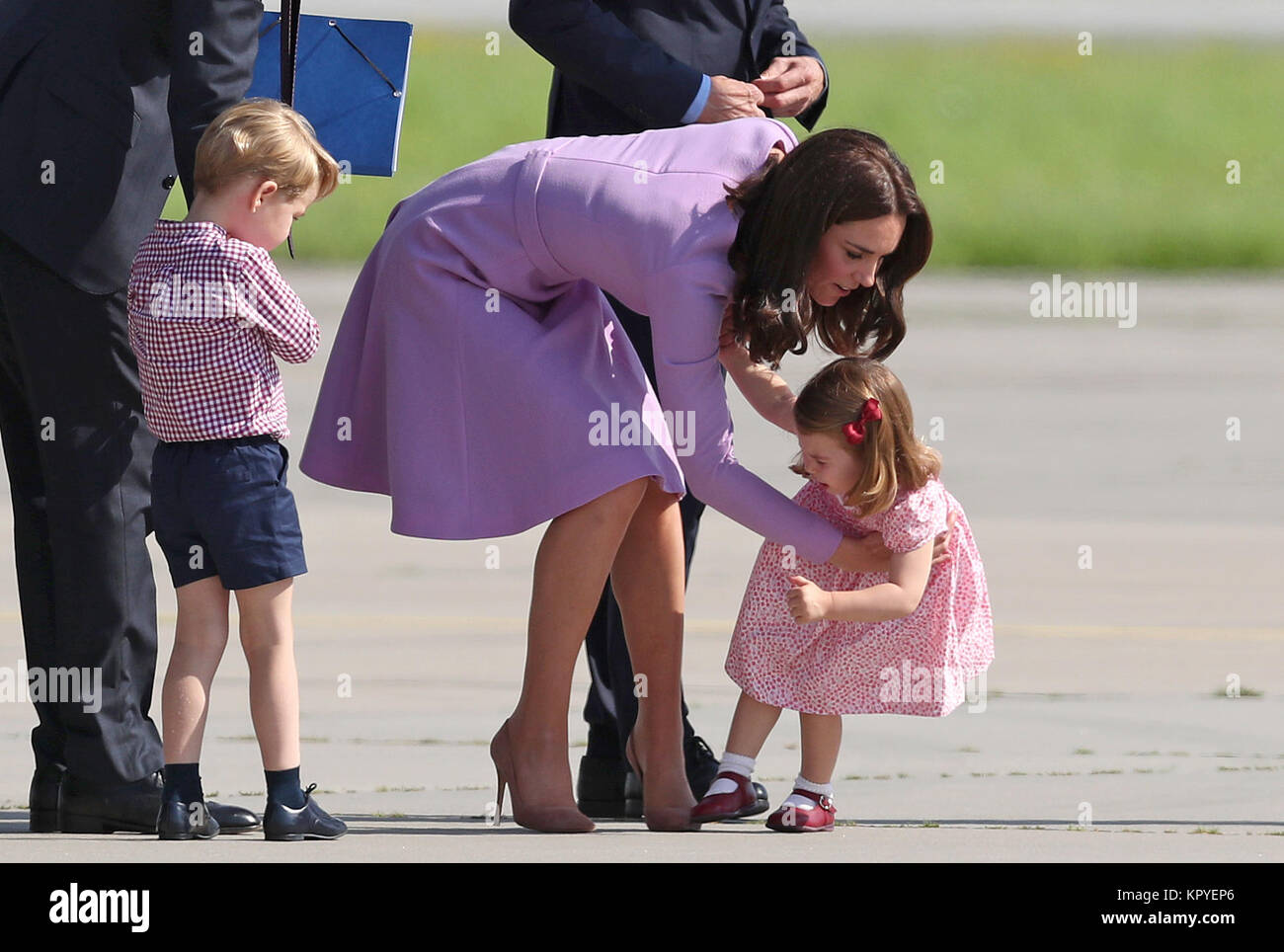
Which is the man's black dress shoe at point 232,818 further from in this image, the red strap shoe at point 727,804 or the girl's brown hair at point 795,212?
the girl's brown hair at point 795,212

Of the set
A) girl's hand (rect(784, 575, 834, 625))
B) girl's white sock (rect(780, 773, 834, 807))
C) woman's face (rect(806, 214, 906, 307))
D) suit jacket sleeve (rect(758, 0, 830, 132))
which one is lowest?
girl's white sock (rect(780, 773, 834, 807))

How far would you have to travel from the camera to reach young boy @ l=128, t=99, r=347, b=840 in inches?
142

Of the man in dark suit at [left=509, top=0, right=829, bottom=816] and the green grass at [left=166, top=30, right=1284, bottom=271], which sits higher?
the green grass at [left=166, top=30, right=1284, bottom=271]

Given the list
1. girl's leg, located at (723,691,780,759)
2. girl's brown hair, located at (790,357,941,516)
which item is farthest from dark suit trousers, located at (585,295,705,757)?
girl's brown hair, located at (790,357,941,516)

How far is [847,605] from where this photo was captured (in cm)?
381

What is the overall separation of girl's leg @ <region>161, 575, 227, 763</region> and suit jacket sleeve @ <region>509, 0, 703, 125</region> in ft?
3.89

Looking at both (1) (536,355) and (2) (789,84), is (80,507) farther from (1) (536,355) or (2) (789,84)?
(2) (789,84)

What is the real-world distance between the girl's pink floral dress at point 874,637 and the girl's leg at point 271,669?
0.87m

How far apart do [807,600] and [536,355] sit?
64 centimetres

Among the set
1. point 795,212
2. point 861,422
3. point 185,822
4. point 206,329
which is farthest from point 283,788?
point 795,212

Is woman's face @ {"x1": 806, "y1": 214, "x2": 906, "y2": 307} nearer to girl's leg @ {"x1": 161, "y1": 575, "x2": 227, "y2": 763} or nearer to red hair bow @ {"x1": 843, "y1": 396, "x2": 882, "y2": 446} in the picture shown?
red hair bow @ {"x1": 843, "y1": 396, "x2": 882, "y2": 446}

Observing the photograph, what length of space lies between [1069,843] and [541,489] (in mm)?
1086

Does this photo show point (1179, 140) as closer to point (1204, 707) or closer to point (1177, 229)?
point (1177, 229)

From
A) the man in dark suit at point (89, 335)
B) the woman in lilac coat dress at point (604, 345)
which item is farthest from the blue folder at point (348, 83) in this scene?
the man in dark suit at point (89, 335)
